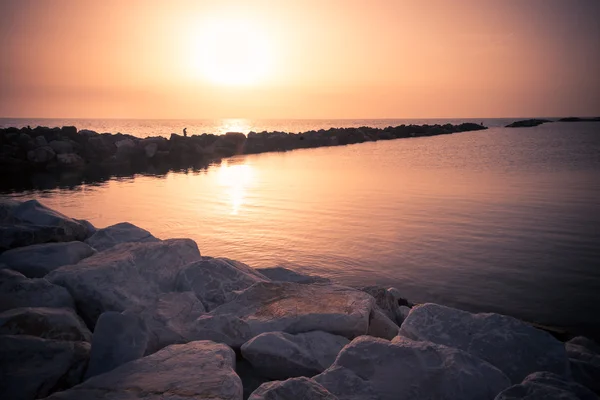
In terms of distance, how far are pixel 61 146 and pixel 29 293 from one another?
2556 centimetres

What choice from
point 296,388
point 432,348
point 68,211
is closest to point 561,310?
point 432,348

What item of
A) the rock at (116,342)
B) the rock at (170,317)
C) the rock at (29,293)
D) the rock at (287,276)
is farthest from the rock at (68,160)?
the rock at (116,342)

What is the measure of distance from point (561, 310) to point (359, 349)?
152 inches

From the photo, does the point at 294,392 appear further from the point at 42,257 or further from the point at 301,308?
the point at 42,257

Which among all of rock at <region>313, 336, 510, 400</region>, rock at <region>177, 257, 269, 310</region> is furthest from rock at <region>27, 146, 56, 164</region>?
rock at <region>313, 336, 510, 400</region>

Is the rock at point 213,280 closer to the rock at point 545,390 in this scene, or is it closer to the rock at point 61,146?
the rock at point 545,390

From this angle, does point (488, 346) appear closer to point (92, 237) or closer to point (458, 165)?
point (92, 237)

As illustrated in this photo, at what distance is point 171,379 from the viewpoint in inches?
117

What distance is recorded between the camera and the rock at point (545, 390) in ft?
8.82

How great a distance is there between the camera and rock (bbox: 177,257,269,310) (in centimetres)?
487

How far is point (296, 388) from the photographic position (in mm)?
2707

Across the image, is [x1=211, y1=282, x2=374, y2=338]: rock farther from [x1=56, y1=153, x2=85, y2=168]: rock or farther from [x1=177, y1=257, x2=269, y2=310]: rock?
[x1=56, y1=153, x2=85, y2=168]: rock

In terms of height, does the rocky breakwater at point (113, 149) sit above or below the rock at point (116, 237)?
above

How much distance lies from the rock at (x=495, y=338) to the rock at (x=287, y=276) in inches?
84.4
